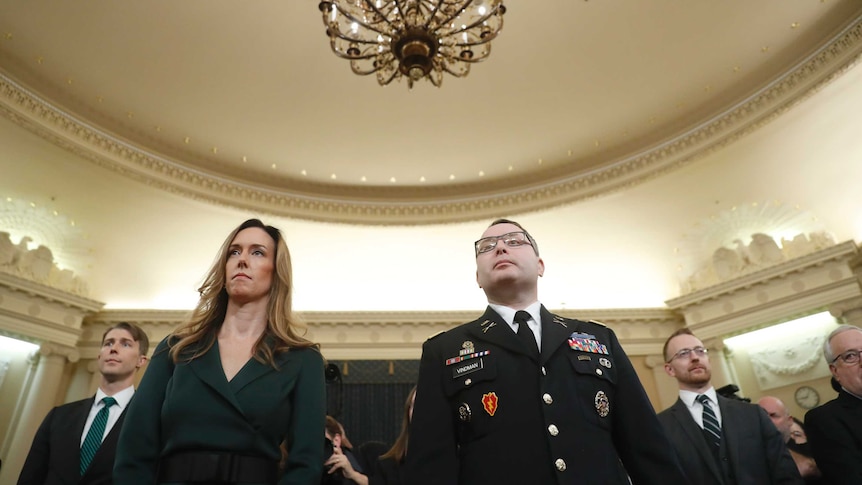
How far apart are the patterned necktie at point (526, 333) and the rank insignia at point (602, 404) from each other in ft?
0.73

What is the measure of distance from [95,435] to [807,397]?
365 inches

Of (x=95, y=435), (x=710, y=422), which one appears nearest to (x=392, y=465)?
(x=95, y=435)

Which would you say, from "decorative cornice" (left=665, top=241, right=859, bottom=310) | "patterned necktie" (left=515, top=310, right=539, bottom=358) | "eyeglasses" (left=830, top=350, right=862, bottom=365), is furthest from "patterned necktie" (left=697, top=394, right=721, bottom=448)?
"decorative cornice" (left=665, top=241, right=859, bottom=310)

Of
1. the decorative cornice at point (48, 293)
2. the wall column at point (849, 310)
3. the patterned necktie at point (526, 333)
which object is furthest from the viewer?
the decorative cornice at point (48, 293)

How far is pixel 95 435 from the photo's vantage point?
2.61 m

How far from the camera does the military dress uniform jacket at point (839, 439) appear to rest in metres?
2.77

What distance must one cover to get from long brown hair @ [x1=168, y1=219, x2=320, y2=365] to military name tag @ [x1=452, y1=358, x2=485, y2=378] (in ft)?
1.74

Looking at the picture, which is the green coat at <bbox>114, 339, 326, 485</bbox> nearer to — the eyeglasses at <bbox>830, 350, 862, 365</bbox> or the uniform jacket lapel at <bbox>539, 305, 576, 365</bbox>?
the uniform jacket lapel at <bbox>539, 305, 576, 365</bbox>

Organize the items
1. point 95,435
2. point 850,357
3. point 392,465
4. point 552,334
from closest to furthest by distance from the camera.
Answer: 1. point 552,334
2. point 95,435
3. point 850,357
4. point 392,465

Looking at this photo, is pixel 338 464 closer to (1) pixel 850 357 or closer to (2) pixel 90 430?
(2) pixel 90 430

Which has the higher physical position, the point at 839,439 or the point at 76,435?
the point at 76,435

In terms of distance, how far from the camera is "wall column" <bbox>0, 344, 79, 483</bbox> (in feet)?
24.8

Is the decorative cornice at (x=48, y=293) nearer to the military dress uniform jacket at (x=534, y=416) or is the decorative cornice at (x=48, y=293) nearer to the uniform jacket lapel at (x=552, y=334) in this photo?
the military dress uniform jacket at (x=534, y=416)

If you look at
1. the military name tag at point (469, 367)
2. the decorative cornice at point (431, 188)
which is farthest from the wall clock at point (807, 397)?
the military name tag at point (469, 367)
